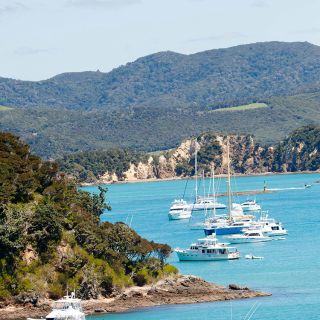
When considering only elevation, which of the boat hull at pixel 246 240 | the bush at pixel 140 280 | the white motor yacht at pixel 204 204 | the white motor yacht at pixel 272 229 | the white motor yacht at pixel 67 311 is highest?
the white motor yacht at pixel 67 311

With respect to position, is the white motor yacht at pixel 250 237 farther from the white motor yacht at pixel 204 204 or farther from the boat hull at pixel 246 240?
the white motor yacht at pixel 204 204

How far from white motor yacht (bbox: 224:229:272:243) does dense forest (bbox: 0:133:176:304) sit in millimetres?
33794

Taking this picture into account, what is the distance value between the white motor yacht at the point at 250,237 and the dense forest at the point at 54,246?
111ft

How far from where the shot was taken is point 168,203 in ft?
555

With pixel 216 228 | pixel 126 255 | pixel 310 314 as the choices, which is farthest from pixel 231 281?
pixel 216 228

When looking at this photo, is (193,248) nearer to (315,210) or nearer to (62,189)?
(62,189)

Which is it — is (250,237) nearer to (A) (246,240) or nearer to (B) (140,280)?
(A) (246,240)

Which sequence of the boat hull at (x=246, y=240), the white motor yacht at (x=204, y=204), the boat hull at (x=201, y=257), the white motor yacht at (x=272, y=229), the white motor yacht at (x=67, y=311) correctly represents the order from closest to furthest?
1. the white motor yacht at (x=67, y=311)
2. the boat hull at (x=201, y=257)
3. the boat hull at (x=246, y=240)
4. the white motor yacht at (x=272, y=229)
5. the white motor yacht at (x=204, y=204)

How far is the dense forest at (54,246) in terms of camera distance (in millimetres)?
63656

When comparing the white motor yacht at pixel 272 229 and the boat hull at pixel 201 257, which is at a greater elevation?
the boat hull at pixel 201 257

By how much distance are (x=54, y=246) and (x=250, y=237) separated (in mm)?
40797

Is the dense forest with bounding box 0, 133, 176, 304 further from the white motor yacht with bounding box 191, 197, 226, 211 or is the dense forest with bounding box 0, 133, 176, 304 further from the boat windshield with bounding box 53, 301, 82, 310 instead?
the white motor yacht with bounding box 191, 197, 226, 211

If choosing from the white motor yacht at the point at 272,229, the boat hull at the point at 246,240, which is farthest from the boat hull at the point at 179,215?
the boat hull at the point at 246,240

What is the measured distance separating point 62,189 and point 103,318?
1280 centimetres
